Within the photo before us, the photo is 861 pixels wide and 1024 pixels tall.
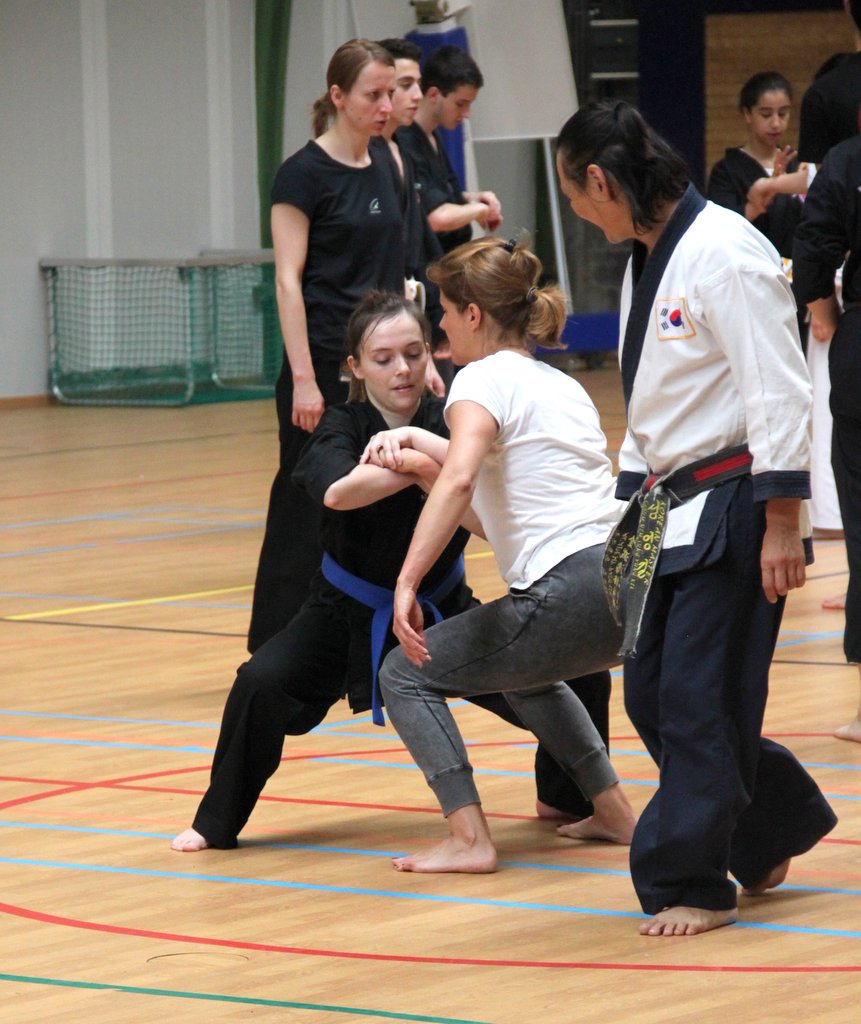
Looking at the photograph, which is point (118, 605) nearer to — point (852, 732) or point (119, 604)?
point (119, 604)

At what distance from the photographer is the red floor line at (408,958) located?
3123 mm

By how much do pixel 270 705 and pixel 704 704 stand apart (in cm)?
107

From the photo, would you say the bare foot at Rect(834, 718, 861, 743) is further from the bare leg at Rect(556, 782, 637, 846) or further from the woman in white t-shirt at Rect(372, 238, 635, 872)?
the woman in white t-shirt at Rect(372, 238, 635, 872)

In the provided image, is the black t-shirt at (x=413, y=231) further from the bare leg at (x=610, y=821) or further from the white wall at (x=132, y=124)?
the white wall at (x=132, y=124)

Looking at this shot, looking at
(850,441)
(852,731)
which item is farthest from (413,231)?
(852,731)

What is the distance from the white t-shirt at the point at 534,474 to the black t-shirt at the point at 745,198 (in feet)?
14.0

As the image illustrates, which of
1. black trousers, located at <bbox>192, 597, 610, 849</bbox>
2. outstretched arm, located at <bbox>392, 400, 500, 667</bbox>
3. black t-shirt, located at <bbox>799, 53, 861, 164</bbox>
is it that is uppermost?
black t-shirt, located at <bbox>799, 53, 861, 164</bbox>

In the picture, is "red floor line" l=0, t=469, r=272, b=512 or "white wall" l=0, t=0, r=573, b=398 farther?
"white wall" l=0, t=0, r=573, b=398

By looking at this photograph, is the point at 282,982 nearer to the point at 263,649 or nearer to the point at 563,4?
the point at 263,649

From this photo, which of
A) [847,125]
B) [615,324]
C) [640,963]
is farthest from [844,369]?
[615,324]

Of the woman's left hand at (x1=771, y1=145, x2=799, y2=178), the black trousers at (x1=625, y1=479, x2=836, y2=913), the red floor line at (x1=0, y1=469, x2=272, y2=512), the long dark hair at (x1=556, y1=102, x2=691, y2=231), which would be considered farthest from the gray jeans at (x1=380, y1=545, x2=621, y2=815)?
the red floor line at (x1=0, y1=469, x2=272, y2=512)

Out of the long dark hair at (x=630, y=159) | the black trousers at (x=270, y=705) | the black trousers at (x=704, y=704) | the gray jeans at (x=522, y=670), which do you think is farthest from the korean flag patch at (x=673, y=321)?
the black trousers at (x=270, y=705)

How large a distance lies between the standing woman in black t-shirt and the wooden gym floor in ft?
1.47

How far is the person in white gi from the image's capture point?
10.3 ft
